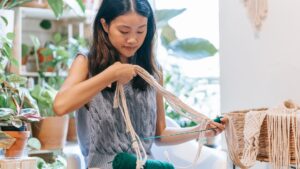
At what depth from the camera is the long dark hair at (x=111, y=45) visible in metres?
1.29

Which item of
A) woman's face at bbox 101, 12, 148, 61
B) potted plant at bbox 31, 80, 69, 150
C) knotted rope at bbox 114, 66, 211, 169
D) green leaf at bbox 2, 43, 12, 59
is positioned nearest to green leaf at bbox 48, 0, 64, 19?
green leaf at bbox 2, 43, 12, 59

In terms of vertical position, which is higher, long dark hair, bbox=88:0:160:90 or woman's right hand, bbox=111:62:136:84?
long dark hair, bbox=88:0:160:90

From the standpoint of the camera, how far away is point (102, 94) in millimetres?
1376

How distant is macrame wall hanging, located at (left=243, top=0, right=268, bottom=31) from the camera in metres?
1.59

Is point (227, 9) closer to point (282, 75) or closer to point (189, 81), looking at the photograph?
point (282, 75)

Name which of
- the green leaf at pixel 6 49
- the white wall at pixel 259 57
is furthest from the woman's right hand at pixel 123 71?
the green leaf at pixel 6 49

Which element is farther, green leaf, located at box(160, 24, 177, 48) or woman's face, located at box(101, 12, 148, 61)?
green leaf, located at box(160, 24, 177, 48)

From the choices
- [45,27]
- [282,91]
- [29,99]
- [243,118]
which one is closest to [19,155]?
[29,99]

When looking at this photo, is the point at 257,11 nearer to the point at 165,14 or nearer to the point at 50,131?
the point at 165,14

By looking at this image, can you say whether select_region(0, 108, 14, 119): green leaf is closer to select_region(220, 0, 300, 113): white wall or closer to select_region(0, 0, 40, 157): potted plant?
select_region(0, 0, 40, 157): potted plant

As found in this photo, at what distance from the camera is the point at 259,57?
1621mm

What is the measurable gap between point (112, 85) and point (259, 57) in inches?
22.9

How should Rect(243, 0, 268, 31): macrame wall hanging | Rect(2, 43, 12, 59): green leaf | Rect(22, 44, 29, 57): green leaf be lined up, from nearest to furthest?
Rect(243, 0, 268, 31): macrame wall hanging
Rect(2, 43, 12, 59): green leaf
Rect(22, 44, 29, 57): green leaf

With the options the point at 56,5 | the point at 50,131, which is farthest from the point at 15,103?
the point at 50,131
